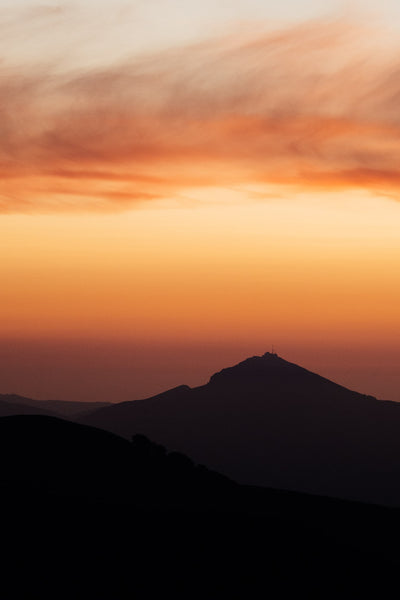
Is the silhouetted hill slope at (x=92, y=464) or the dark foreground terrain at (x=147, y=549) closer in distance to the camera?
the dark foreground terrain at (x=147, y=549)

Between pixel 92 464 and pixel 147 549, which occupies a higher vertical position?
pixel 92 464

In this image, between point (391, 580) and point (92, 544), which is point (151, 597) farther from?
point (391, 580)

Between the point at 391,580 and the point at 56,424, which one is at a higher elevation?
the point at 56,424

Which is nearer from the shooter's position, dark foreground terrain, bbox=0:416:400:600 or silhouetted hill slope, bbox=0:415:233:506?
dark foreground terrain, bbox=0:416:400:600

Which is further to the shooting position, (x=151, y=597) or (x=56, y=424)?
(x=56, y=424)

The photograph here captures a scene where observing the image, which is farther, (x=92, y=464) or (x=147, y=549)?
(x=92, y=464)

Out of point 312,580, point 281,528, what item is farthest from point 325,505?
point 312,580

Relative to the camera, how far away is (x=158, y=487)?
12088 centimetres

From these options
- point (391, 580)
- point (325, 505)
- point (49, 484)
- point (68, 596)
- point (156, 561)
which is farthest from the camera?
point (325, 505)

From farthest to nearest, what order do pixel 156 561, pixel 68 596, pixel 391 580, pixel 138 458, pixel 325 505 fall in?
1. pixel 325 505
2. pixel 138 458
3. pixel 391 580
4. pixel 156 561
5. pixel 68 596

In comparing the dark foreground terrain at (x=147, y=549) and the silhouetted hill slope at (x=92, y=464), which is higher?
the silhouetted hill slope at (x=92, y=464)

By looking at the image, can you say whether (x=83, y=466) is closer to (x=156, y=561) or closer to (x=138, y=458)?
(x=138, y=458)

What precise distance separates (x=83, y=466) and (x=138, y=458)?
36.7 feet

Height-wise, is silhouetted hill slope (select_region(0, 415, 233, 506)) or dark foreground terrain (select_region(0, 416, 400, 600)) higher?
silhouetted hill slope (select_region(0, 415, 233, 506))
